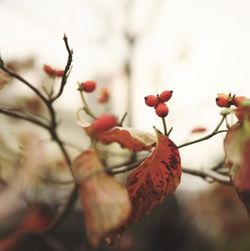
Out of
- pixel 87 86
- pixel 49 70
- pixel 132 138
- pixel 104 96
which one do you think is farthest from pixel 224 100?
pixel 104 96

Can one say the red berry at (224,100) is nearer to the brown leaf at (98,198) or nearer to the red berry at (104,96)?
the brown leaf at (98,198)

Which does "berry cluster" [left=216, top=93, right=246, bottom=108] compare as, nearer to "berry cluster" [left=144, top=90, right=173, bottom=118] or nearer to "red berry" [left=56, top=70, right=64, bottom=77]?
"berry cluster" [left=144, top=90, right=173, bottom=118]

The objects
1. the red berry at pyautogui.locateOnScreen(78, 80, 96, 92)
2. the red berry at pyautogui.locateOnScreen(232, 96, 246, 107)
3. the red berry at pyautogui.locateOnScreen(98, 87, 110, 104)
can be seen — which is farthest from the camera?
the red berry at pyautogui.locateOnScreen(98, 87, 110, 104)

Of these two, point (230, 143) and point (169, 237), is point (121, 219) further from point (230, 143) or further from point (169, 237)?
point (169, 237)

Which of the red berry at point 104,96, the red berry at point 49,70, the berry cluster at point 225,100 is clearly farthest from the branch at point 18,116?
the berry cluster at point 225,100

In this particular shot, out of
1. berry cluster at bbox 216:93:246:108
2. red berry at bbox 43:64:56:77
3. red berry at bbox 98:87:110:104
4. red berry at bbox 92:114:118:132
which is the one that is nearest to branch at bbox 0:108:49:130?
red berry at bbox 43:64:56:77

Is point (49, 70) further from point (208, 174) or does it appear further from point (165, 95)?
point (208, 174)

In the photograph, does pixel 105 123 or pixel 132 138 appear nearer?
pixel 105 123
